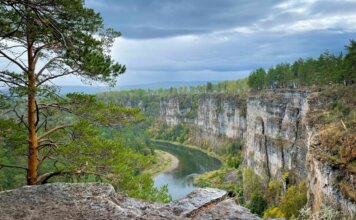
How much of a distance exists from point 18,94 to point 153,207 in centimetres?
548

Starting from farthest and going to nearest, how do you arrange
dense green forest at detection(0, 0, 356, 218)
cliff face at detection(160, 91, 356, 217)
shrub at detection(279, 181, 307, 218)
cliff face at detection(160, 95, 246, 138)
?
cliff face at detection(160, 95, 246, 138)
shrub at detection(279, 181, 307, 218)
cliff face at detection(160, 91, 356, 217)
dense green forest at detection(0, 0, 356, 218)

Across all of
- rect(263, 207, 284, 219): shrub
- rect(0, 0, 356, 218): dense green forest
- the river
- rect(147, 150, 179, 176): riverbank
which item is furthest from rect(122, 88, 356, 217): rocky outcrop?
rect(147, 150, 179, 176): riverbank

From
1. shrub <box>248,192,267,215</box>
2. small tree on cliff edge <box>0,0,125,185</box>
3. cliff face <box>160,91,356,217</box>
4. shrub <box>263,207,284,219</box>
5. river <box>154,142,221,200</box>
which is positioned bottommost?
river <box>154,142,221,200</box>

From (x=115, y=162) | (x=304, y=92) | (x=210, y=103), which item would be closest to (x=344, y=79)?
(x=304, y=92)

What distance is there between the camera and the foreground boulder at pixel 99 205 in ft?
26.5

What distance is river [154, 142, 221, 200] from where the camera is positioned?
68625 mm

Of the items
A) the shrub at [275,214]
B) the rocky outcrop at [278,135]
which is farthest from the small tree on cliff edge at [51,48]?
the rocky outcrop at [278,135]

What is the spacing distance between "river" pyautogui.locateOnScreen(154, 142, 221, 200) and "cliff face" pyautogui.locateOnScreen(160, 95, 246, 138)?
9.36m

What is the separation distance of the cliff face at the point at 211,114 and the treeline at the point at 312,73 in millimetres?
11126

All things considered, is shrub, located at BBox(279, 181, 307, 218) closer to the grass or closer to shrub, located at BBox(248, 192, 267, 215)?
shrub, located at BBox(248, 192, 267, 215)

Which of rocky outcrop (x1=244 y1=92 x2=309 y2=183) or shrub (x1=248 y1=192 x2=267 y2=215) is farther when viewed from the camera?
rocky outcrop (x1=244 y1=92 x2=309 y2=183)

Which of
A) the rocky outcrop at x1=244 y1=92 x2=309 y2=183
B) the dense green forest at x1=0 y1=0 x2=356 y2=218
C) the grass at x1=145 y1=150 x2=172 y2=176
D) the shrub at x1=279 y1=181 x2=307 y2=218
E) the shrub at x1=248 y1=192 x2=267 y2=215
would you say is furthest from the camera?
the grass at x1=145 y1=150 x2=172 y2=176

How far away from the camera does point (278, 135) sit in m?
59.1

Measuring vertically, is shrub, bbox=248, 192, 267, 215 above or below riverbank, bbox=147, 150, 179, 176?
above
